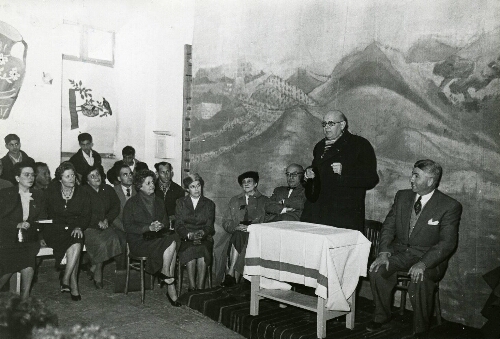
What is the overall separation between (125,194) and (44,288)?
60.0 inches

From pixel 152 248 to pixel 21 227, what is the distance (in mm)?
1351

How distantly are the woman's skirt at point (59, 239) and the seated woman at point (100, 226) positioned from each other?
308 mm

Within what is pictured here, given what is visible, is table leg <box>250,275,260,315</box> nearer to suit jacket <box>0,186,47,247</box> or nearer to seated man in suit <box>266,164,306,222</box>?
seated man in suit <box>266,164,306,222</box>

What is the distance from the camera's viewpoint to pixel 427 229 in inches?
166

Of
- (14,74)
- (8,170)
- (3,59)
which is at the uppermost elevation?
(3,59)

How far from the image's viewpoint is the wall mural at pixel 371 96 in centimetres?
434

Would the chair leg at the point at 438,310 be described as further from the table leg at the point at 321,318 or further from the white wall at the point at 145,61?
the white wall at the point at 145,61

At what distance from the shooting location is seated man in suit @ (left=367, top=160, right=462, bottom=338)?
4.01 meters

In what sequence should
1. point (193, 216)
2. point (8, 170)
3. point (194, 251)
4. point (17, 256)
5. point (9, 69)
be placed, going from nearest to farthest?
point (17, 256), point (194, 251), point (193, 216), point (8, 170), point (9, 69)

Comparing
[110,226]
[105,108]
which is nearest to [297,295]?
A: [110,226]

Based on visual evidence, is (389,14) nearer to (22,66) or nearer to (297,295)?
(297,295)

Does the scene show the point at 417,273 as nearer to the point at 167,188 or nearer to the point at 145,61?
the point at 167,188

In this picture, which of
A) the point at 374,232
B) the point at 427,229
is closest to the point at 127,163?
the point at 374,232

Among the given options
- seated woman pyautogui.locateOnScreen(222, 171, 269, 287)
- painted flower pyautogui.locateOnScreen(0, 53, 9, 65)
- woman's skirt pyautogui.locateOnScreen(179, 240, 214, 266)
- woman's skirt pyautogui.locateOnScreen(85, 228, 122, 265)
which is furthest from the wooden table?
painted flower pyautogui.locateOnScreen(0, 53, 9, 65)
